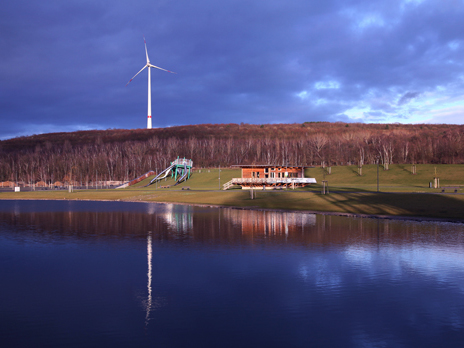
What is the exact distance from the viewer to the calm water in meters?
12.4

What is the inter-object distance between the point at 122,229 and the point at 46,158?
611 ft

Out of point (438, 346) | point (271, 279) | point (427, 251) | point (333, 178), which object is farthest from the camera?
point (333, 178)

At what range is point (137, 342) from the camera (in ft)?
39.1

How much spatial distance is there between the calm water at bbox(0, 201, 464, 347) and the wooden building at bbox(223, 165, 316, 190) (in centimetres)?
5504

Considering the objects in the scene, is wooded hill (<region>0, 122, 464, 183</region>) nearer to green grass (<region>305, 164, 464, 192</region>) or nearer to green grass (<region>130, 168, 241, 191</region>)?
green grass (<region>130, 168, 241, 191</region>)

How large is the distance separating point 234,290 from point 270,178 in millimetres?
74191

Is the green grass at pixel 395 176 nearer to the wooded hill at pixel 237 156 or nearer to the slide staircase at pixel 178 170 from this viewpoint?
the wooded hill at pixel 237 156

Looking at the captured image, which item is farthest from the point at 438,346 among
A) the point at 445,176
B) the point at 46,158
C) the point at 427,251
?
the point at 46,158

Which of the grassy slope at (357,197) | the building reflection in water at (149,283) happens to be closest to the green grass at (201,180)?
the grassy slope at (357,197)

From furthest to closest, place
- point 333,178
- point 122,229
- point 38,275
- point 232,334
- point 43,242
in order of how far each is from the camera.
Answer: point 333,178 → point 122,229 → point 43,242 → point 38,275 → point 232,334

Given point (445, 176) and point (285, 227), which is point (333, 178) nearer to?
point (445, 176)

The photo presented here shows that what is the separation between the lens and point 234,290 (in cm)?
1678

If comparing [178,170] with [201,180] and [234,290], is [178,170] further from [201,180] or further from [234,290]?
[234,290]

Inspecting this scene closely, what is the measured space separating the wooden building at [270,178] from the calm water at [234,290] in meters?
55.0
